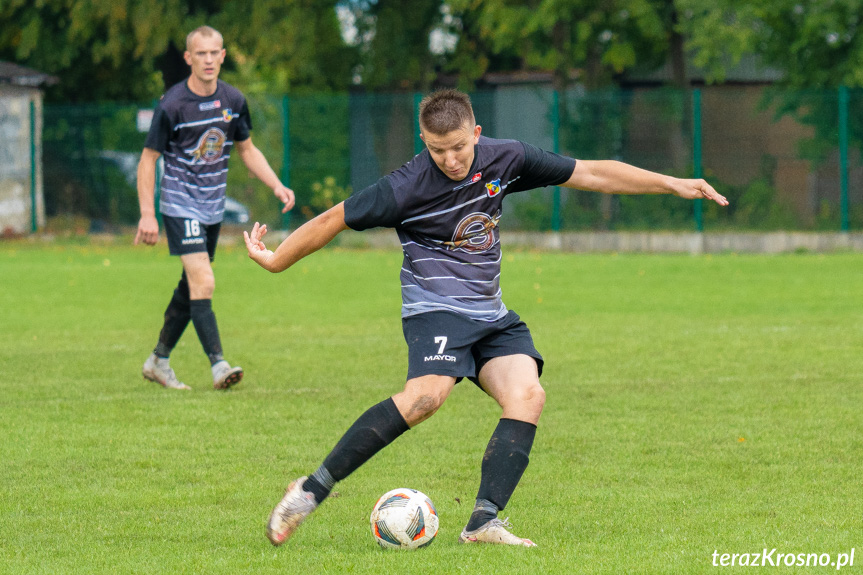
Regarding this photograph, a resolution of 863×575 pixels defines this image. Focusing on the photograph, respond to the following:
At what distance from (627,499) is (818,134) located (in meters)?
16.7

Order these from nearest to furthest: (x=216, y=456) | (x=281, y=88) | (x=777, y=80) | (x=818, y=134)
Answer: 1. (x=216, y=456)
2. (x=818, y=134)
3. (x=777, y=80)
4. (x=281, y=88)

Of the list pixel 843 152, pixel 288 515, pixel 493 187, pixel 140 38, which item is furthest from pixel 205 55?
pixel 140 38

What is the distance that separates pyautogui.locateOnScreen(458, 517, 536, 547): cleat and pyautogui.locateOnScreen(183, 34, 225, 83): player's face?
453 centimetres

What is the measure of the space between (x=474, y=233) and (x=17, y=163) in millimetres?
20241

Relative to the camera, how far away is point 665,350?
9922 millimetres

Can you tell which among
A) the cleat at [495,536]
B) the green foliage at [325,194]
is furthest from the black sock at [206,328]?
the green foliage at [325,194]

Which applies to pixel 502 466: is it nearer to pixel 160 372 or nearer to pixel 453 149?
pixel 453 149

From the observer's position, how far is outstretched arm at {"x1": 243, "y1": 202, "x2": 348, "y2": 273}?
4699 mm

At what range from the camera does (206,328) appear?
8.24 m

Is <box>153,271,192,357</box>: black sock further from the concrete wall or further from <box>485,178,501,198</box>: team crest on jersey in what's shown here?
the concrete wall

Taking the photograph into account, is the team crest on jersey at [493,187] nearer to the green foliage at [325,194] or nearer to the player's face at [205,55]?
the player's face at [205,55]

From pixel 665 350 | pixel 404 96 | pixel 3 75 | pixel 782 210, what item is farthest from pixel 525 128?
pixel 665 350

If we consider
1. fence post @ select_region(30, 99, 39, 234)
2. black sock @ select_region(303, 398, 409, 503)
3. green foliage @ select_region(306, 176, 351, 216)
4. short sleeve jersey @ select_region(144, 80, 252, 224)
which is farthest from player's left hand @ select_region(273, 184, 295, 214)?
fence post @ select_region(30, 99, 39, 234)

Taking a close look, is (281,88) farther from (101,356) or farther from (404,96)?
(101,356)
